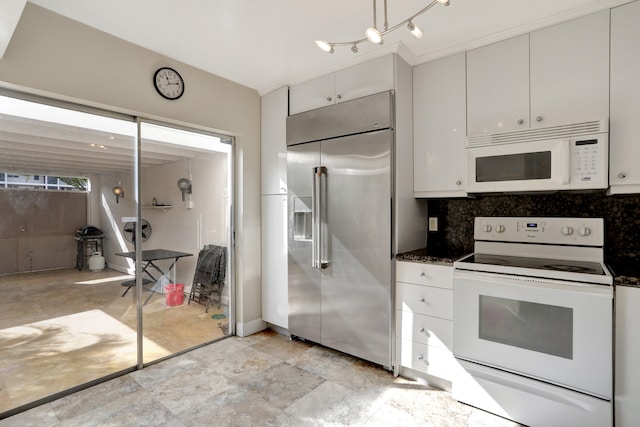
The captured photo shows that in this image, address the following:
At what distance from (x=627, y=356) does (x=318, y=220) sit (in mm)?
2077

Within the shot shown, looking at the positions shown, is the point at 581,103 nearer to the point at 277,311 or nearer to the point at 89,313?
the point at 277,311

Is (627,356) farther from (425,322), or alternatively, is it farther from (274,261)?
(274,261)

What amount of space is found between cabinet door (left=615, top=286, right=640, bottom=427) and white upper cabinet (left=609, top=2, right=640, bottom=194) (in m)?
0.67

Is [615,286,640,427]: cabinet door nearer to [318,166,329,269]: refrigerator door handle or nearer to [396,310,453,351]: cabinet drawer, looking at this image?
[396,310,453,351]: cabinet drawer

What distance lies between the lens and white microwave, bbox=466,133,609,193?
1909mm

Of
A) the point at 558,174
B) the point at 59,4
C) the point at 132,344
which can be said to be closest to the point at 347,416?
the point at 132,344

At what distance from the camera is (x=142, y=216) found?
264cm

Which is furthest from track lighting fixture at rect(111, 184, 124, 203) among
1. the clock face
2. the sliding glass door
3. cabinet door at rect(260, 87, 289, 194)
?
cabinet door at rect(260, 87, 289, 194)

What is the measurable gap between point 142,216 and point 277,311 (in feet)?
5.13

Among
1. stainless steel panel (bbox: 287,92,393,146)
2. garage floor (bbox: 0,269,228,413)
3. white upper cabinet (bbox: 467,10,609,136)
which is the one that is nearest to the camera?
white upper cabinet (bbox: 467,10,609,136)

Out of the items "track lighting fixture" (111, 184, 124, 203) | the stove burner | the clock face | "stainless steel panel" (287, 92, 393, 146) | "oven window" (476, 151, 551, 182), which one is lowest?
the stove burner

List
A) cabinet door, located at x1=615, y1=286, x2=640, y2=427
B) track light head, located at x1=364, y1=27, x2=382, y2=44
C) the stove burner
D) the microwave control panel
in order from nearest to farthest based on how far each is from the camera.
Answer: track light head, located at x1=364, y1=27, x2=382, y2=44 → cabinet door, located at x1=615, y1=286, x2=640, y2=427 → the stove burner → the microwave control panel

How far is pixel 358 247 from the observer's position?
262 centimetres

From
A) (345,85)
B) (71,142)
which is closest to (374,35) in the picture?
(345,85)
